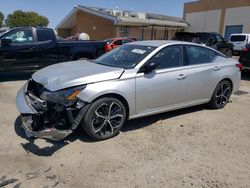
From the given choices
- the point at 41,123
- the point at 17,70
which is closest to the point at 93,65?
the point at 41,123

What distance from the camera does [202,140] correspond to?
415 centimetres

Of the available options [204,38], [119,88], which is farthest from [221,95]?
[204,38]

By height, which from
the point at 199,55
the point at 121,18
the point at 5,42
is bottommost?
the point at 199,55

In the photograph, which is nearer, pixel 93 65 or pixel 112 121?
pixel 112 121

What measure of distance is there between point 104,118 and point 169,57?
1759mm

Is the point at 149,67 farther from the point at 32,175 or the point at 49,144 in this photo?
the point at 32,175

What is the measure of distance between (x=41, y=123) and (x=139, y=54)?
6.84ft

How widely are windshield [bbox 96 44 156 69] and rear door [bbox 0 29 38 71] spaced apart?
4.04 metres

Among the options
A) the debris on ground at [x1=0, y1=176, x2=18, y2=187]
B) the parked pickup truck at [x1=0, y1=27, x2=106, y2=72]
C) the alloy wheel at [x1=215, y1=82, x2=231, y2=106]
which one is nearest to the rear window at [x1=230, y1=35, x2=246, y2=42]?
the parked pickup truck at [x1=0, y1=27, x2=106, y2=72]

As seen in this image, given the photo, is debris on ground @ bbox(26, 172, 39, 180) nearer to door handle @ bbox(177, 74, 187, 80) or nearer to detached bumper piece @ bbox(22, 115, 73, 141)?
detached bumper piece @ bbox(22, 115, 73, 141)

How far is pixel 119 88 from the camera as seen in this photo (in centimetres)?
403

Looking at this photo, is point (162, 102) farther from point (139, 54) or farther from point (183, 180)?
point (183, 180)

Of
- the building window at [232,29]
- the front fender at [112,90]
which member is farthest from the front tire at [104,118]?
the building window at [232,29]

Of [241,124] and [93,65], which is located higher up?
[93,65]
